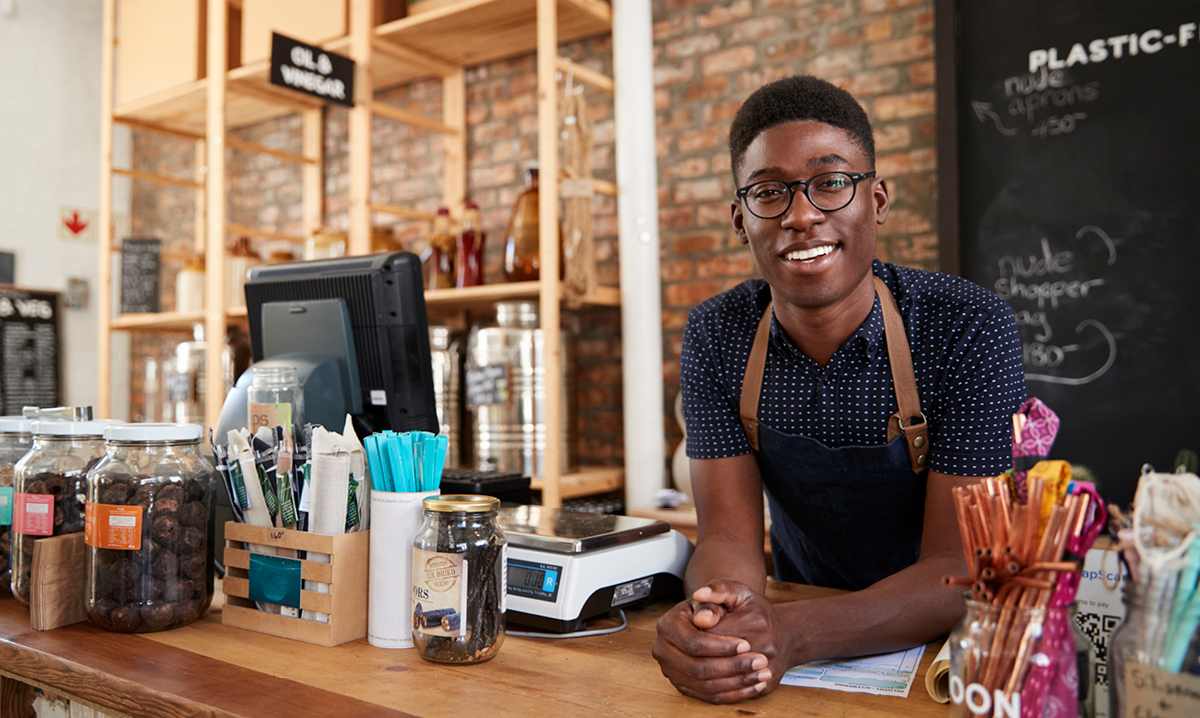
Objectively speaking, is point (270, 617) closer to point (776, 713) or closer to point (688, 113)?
point (776, 713)

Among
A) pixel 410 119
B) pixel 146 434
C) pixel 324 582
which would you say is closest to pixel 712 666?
pixel 324 582

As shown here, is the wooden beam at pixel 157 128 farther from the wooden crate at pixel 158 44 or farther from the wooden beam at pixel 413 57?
the wooden beam at pixel 413 57

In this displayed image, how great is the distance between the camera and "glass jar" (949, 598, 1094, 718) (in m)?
0.64

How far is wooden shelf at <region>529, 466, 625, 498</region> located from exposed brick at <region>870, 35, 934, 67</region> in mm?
1432

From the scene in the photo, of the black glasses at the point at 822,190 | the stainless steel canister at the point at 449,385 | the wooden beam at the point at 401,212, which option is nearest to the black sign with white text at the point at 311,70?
the wooden beam at the point at 401,212

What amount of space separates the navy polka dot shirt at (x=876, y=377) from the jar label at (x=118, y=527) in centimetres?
85

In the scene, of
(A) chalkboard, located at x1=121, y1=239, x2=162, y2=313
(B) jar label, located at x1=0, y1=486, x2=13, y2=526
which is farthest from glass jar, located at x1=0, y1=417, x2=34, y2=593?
(A) chalkboard, located at x1=121, y1=239, x2=162, y2=313

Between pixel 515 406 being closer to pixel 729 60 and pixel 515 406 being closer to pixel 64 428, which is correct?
pixel 729 60

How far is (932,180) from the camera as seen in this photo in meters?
2.38

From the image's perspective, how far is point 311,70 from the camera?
2.82 m

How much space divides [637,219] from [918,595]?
1726 millimetres

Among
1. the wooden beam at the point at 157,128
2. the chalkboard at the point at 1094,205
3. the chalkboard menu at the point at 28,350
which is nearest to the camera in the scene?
the chalkboard at the point at 1094,205

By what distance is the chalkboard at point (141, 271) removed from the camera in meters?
3.65

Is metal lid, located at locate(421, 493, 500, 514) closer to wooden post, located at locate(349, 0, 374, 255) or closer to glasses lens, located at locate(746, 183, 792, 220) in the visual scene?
glasses lens, located at locate(746, 183, 792, 220)
